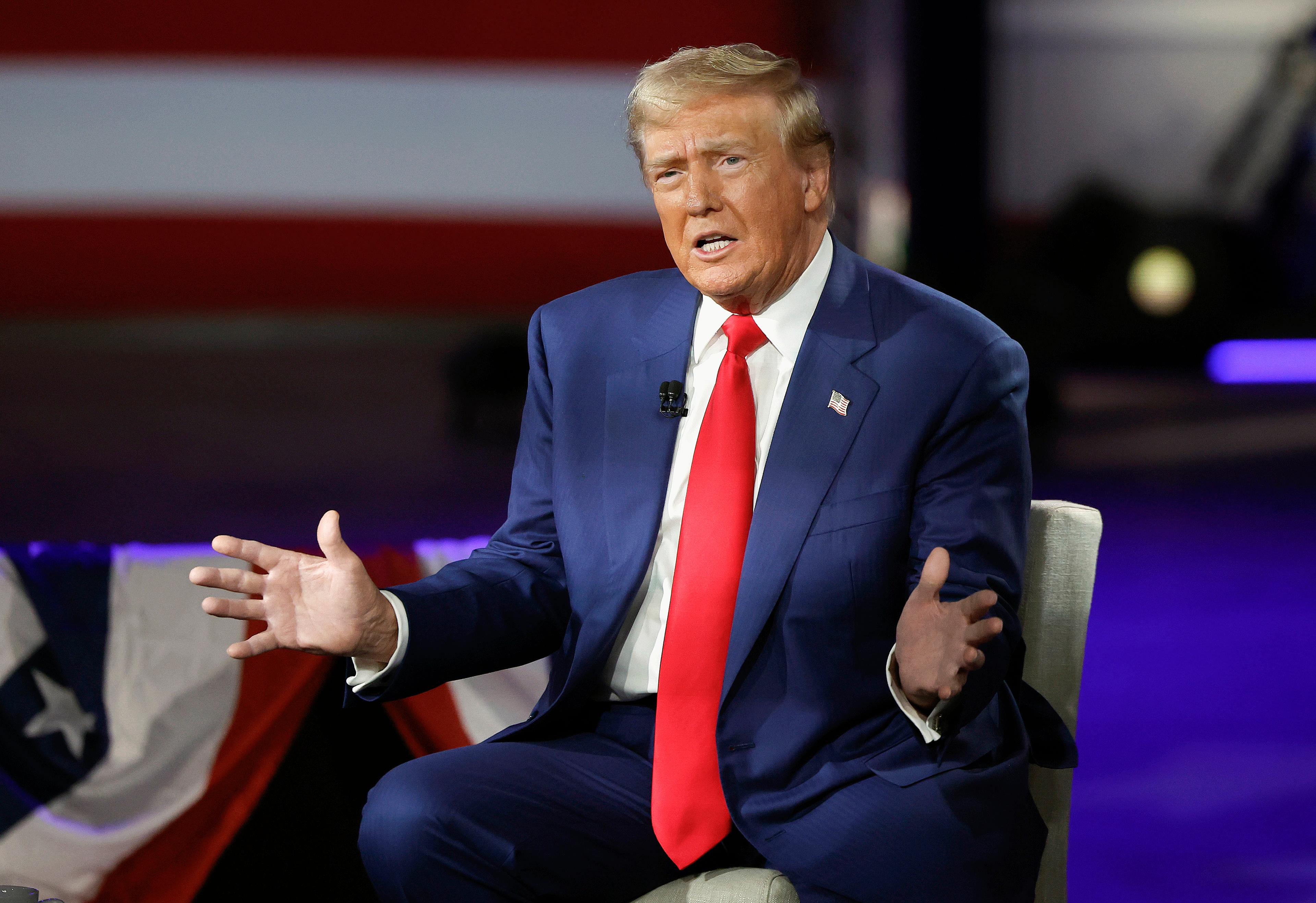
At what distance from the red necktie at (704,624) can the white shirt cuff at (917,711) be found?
0.56 ft

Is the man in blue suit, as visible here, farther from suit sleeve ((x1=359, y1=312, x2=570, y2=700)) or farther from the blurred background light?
the blurred background light

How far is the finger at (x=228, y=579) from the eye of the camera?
1.06m

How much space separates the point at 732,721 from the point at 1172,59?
7.44 meters

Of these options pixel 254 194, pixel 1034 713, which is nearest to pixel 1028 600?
pixel 1034 713

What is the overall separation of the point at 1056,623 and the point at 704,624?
39 cm

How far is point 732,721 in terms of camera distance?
3.82 ft

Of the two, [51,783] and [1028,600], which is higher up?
[1028,600]

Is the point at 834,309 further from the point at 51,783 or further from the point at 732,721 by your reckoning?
the point at 51,783

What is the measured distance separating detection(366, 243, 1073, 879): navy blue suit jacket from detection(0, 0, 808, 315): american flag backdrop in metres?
5.75

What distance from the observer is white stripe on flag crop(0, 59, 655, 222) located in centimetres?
685

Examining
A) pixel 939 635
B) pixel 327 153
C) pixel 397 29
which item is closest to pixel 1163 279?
A: pixel 397 29

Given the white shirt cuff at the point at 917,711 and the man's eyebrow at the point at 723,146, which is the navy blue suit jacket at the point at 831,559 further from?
the man's eyebrow at the point at 723,146

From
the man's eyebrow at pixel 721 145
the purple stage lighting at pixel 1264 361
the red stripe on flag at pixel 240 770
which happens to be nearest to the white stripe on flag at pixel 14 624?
the red stripe on flag at pixel 240 770

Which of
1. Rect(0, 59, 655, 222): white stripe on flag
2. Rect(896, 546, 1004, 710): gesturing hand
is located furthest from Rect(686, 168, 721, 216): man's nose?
Rect(0, 59, 655, 222): white stripe on flag
